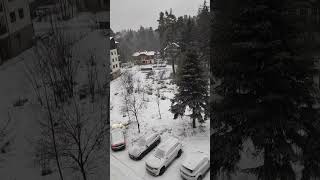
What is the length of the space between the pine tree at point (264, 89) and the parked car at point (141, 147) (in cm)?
137

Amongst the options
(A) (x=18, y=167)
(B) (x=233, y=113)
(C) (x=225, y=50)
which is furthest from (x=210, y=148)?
(A) (x=18, y=167)

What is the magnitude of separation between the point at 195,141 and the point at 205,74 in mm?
1469

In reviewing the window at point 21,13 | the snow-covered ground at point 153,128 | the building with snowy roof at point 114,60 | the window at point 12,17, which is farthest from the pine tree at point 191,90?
the window at point 12,17

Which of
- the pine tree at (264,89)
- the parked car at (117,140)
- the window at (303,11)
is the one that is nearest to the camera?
the pine tree at (264,89)

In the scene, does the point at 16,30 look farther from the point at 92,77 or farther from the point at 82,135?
the point at 82,135

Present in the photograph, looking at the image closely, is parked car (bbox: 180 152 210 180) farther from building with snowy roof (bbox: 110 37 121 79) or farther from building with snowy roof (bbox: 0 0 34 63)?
building with snowy roof (bbox: 0 0 34 63)

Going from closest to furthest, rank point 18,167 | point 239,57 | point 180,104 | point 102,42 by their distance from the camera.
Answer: point 239,57
point 18,167
point 102,42
point 180,104

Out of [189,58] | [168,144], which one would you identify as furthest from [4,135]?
[189,58]

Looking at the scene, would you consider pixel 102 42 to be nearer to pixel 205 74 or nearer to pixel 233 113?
pixel 205 74

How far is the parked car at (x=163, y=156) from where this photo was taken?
5.87 metres

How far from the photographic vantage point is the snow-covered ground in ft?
19.2

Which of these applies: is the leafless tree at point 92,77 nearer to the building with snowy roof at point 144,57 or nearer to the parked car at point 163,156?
the building with snowy roof at point 144,57

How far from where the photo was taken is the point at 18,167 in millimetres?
5402

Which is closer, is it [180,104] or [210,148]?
[210,148]
